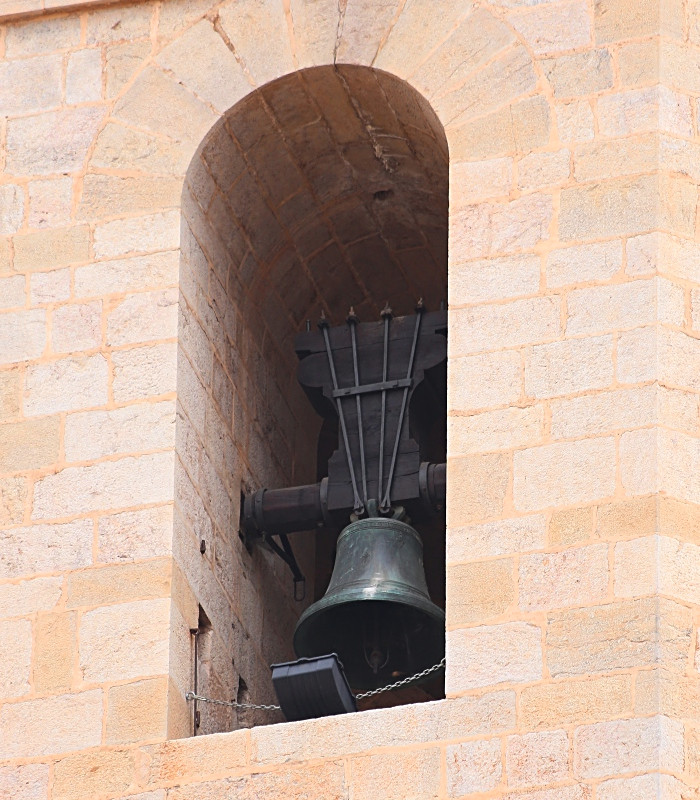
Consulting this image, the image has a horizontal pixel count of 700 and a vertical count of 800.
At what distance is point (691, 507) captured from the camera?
411 inches

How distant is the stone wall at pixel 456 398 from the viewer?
10211 millimetres

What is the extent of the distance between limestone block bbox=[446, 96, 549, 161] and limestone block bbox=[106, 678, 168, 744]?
2.12 metres

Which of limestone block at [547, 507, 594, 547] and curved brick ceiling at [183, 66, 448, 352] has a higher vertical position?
curved brick ceiling at [183, 66, 448, 352]

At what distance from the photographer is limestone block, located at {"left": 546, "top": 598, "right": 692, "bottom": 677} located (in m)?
10.1

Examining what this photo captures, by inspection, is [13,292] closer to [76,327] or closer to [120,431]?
[76,327]

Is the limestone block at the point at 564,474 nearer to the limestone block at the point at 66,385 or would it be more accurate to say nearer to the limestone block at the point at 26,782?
the limestone block at the point at 66,385

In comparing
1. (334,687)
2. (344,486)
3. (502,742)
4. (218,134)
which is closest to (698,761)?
(502,742)

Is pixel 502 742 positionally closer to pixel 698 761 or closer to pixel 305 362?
pixel 698 761

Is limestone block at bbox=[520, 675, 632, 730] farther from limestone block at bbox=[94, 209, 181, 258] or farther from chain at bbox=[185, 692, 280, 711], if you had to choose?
limestone block at bbox=[94, 209, 181, 258]

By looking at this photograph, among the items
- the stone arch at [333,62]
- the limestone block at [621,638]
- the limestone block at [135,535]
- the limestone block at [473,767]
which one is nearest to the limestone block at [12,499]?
the limestone block at [135,535]

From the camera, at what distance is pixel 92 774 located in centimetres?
1044

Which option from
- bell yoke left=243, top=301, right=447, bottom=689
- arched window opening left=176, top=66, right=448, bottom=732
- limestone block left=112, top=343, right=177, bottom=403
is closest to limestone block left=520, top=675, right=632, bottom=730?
bell yoke left=243, top=301, right=447, bottom=689

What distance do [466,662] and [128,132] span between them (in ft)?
8.18

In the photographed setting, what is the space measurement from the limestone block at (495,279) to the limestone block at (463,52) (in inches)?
29.3
